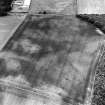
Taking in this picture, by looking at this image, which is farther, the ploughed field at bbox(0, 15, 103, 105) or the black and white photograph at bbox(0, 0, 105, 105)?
the ploughed field at bbox(0, 15, 103, 105)

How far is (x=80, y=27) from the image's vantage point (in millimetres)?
8352

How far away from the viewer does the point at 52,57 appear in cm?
727

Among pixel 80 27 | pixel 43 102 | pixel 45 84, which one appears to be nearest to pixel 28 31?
pixel 80 27

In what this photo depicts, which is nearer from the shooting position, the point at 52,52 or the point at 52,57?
the point at 52,57

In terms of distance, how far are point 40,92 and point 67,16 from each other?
433 centimetres

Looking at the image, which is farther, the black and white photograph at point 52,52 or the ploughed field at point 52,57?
the ploughed field at point 52,57

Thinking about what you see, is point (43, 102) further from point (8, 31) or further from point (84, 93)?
point (8, 31)

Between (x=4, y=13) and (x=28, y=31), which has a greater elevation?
(x=4, y=13)

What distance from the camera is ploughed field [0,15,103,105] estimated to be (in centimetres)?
638

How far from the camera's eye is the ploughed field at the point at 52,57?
6.38 m

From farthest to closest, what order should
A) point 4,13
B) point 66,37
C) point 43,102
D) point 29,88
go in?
point 4,13, point 66,37, point 29,88, point 43,102

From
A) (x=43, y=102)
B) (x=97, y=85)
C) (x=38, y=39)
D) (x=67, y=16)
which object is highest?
(x=67, y=16)

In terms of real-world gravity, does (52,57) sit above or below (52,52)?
below

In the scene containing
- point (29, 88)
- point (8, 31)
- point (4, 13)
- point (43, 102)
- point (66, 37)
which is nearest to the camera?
point (43, 102)
